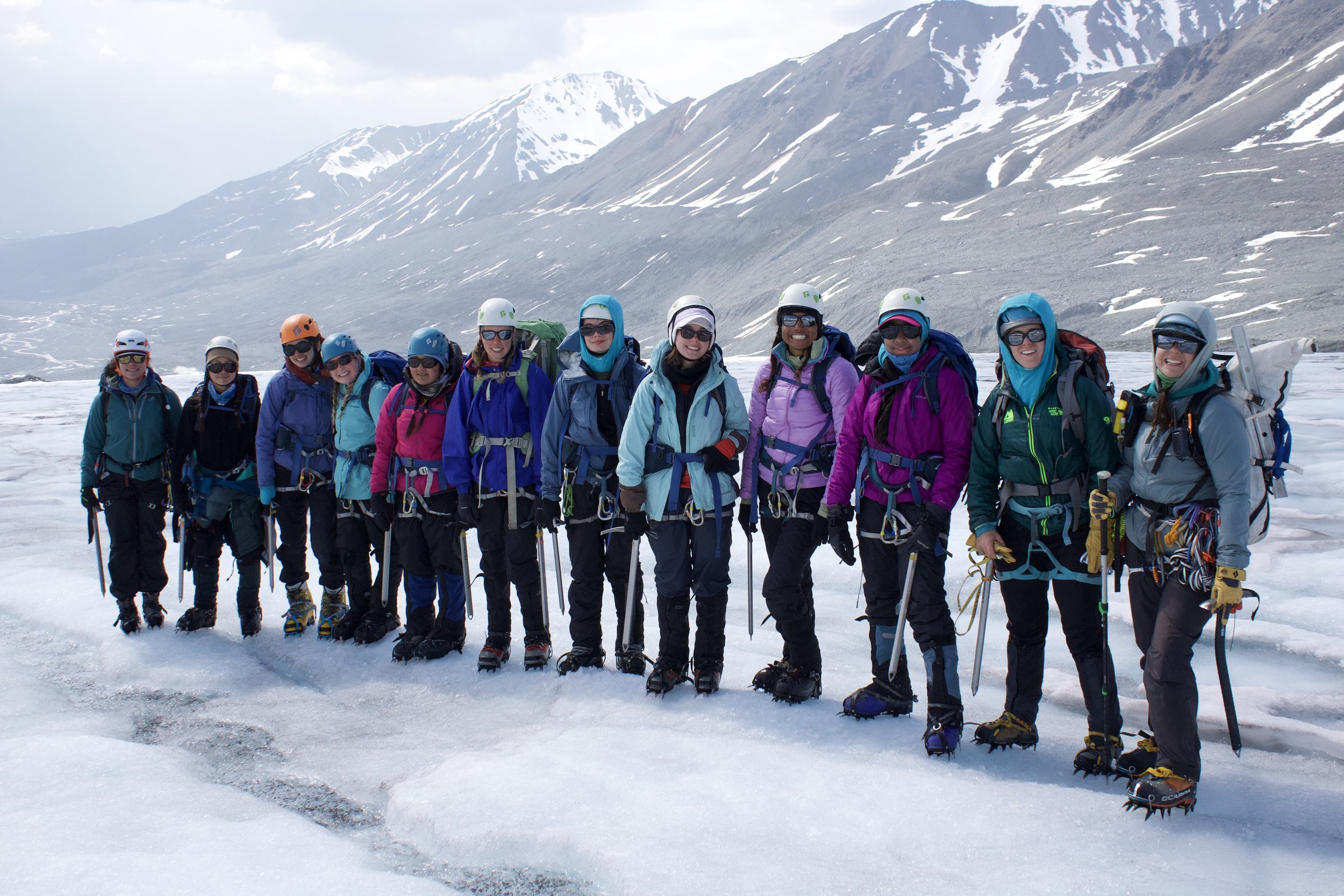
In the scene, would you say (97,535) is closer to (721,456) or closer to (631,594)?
(631,594)

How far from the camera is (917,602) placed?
4.70 meters

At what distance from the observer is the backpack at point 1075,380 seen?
4.17 m

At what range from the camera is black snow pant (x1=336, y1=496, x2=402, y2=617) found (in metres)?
6.69

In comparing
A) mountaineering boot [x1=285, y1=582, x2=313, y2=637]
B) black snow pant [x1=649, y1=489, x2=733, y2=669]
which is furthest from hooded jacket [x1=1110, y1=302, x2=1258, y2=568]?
mountaineering boot [x1=285, y1=582, x2=313, y2=637]

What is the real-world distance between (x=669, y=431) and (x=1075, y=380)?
2.23m

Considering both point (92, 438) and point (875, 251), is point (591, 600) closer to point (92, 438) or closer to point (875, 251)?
point (92, 438)

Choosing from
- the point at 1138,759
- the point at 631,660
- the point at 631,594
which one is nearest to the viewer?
the point at 1138,759

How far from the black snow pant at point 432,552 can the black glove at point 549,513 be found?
0.88 m

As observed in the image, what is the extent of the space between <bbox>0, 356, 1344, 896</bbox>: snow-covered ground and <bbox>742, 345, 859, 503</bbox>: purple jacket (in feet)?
5.03

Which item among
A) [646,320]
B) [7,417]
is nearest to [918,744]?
[7,417]

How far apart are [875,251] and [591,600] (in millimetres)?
A: 74106

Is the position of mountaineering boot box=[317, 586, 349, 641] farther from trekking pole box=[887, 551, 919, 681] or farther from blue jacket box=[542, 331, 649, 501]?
trekking pole box=[887, 551, 919, 681]

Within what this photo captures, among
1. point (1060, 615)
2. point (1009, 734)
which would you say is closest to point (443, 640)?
point (1009, 734)

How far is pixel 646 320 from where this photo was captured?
92.8 meters
